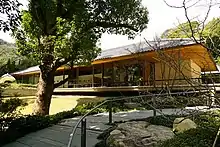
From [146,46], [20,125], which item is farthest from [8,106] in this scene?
[146,46]

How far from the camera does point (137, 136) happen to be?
5.50m

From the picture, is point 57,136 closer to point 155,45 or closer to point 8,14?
point 8,14

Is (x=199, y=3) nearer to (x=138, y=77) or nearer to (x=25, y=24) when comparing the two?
(x=25, y=24)

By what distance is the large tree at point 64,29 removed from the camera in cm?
1068

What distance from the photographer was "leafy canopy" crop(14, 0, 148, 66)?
10656 millimetres

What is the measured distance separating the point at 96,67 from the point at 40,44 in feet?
40.9

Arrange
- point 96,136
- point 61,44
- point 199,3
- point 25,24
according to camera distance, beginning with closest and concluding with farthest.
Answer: point 199,3 < point 96,136 < point 61,44 < point 25,24

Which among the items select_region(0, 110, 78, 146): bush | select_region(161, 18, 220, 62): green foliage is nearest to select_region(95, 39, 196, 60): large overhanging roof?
select_region(161, 18, 220, 62): green foliage

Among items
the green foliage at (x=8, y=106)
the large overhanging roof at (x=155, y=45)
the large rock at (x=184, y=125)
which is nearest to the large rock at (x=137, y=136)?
the large rock at (x=184, y=125)

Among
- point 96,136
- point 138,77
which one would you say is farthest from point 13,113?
point 138,77

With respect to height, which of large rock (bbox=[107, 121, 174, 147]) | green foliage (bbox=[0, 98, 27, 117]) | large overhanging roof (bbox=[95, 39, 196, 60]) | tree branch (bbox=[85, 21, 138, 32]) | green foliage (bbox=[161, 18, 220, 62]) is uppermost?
tree branch (bbox=[85, 21, 138, 32])

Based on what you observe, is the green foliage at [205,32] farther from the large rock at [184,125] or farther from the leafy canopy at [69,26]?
the leafy canopy at [69,26]

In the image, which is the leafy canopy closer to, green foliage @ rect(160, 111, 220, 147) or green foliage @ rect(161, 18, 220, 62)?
green foliage @ rect(160, 111, 220, 147)

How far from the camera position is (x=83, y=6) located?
11016 millimetres
